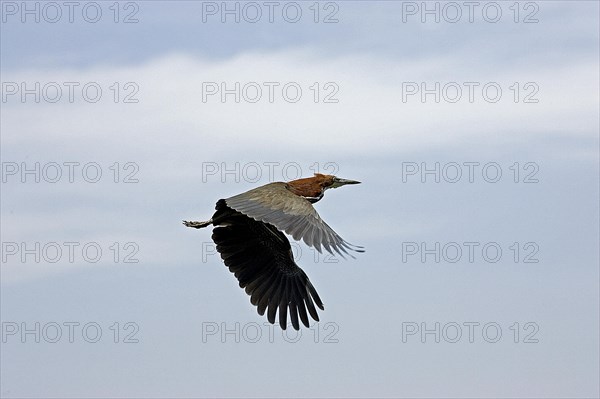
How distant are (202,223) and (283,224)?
2.26m

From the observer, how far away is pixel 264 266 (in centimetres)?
1523

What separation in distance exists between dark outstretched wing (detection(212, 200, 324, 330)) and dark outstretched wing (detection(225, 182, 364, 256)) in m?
0.77

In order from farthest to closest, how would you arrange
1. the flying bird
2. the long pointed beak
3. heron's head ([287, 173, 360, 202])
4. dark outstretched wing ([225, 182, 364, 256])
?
the long pointed beak
heron's head ([287, 173, 360, 202])
the flying bird
dark outstretched wing ([225, 182, 364, 256])

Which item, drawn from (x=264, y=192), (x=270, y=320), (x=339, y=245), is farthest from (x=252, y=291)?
(x=339, y=245)

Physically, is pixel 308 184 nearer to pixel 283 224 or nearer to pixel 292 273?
pixel 292 273

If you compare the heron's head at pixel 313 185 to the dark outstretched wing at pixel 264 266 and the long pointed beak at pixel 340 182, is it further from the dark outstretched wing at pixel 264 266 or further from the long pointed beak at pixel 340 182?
the dark outstretched wing at pixel 264 266

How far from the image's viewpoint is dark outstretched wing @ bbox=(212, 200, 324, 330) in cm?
1485

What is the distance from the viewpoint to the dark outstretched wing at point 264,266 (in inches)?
585

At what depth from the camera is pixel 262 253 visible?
15.3m

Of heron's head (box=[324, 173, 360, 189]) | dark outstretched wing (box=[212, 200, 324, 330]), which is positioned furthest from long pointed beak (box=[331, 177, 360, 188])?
dark outstretched wing (box=[212, 200, 324, 330])

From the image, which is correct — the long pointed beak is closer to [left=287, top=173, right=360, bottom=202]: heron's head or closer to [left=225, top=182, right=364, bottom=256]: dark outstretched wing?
[left=287, top=173, right=360, bottom=202]: heron's head

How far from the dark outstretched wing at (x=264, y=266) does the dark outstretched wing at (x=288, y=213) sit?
77 cm

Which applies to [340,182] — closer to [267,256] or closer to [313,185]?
[313,185]

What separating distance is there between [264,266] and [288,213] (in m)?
2.05
